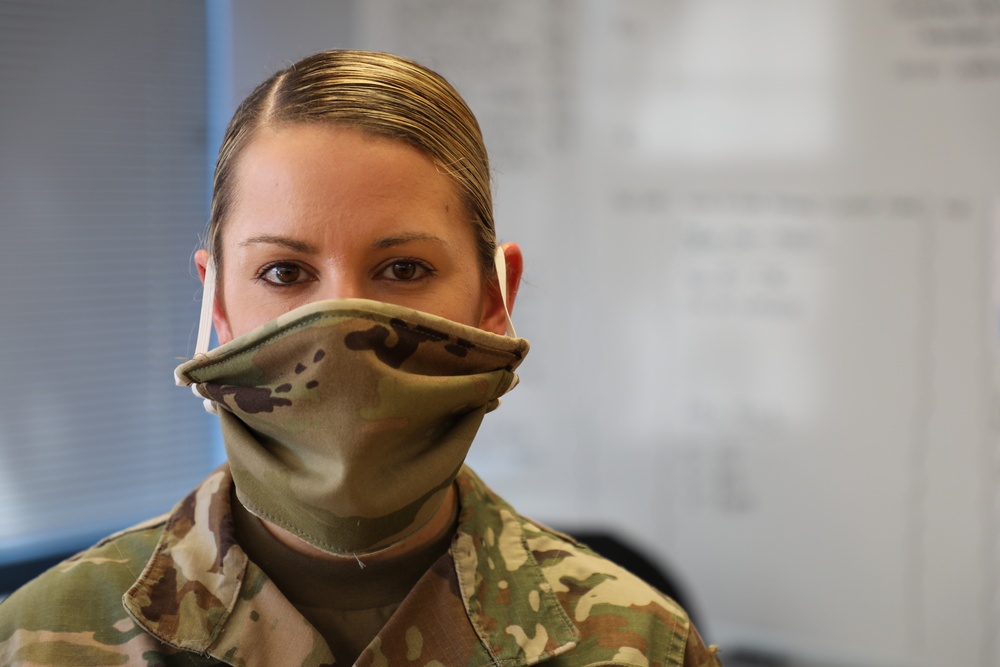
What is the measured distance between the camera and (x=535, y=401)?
3.21 meters

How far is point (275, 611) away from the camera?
1.14 meters

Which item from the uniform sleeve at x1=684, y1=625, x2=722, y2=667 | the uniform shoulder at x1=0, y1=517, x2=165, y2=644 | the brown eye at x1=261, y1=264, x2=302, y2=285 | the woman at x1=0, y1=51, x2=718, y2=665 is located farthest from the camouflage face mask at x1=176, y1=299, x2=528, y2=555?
the uniform sleeve at x1=684, y1=625, x2=722, y2=667

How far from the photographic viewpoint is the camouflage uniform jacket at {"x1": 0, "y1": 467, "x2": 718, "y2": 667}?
1.14 metres

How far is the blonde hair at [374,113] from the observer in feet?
3.83

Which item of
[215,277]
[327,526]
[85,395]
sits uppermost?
[215,277]

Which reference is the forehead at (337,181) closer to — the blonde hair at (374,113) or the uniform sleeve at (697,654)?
the blonde hair at (374,113)

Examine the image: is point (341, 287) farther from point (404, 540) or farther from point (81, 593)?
point (81, 593)

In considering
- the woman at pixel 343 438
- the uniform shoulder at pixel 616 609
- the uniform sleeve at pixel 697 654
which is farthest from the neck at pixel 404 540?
the uniform sleeve at pixel 697 654

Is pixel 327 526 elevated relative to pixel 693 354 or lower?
elevated

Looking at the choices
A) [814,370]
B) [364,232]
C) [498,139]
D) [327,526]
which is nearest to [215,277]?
[364,232]

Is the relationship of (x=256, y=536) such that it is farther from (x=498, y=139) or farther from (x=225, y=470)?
(x=498, y=139)

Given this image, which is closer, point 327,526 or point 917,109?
point 327,526

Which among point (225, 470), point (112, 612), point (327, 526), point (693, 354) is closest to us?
point (327, 526)

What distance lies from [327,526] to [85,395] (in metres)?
2.27
